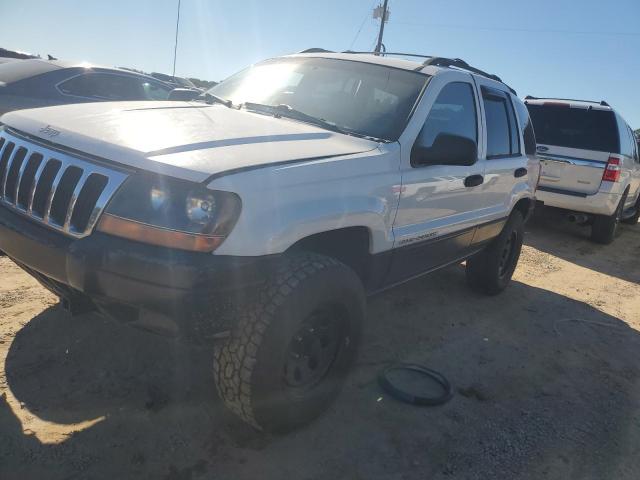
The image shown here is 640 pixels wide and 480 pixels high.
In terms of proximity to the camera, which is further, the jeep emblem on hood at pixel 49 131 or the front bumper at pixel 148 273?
the jeep emblem on hood at pixel 49 131

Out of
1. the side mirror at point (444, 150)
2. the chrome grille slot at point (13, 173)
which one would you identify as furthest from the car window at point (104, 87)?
the side mirror at point (444, 150)

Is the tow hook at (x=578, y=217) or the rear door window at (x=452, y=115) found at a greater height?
the rear door window at (x=452, y=115)

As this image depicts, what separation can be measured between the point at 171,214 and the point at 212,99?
177 cm

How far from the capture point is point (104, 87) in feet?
21.2

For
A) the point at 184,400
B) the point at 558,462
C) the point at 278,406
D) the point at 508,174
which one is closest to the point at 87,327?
the point at 184,400

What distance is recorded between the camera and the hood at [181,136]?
2189 millimetres

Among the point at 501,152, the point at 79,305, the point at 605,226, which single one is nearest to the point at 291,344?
the point at 79,305

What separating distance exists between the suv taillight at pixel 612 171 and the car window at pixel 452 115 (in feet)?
15.4

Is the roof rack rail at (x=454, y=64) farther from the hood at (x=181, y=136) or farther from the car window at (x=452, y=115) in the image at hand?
the hood at (x=181, y=136)

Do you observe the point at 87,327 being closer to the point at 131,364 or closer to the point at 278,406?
the point at 131,364

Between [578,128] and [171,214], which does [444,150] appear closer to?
[171,214]

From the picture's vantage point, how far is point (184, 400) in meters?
2.80

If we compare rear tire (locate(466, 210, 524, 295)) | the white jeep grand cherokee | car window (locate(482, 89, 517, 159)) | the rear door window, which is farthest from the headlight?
rear tire (locate(466, 210, 524, 295))

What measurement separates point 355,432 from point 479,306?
2.52m
